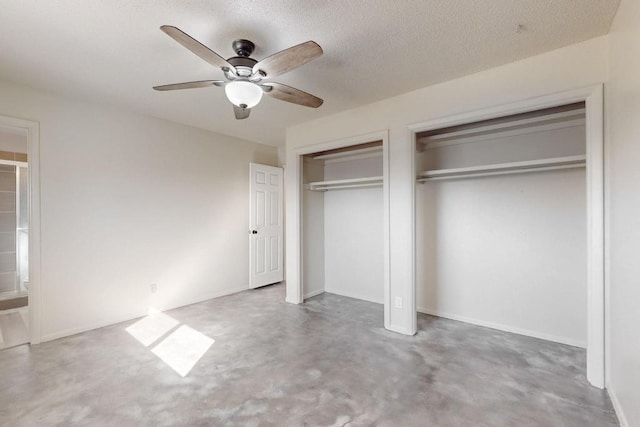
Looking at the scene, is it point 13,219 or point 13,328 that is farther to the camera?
point 13,219

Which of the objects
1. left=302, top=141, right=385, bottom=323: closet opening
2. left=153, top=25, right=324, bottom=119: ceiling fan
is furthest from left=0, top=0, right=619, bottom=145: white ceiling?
left=302, top=141, right=385, bottom=323: closet opening

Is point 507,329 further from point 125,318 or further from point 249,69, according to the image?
point 125,318

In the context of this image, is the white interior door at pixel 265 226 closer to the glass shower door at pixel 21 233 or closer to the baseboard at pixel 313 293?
the baseboard at pixel 313 293

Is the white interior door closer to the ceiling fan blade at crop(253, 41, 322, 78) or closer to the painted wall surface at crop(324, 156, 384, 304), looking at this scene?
the painted wall surface at crop(324, 156, 384, 304)

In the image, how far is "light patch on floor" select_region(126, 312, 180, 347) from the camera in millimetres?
3008

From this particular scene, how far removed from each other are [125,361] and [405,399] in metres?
2.30

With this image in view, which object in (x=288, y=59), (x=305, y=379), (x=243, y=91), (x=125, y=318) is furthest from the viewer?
(x=125, y=318)

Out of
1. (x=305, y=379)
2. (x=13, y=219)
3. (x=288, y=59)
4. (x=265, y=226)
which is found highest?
(x=288, y=59)

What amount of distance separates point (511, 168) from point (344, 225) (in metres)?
2.28

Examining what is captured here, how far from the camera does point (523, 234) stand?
3064mm

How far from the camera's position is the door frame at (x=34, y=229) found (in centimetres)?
285

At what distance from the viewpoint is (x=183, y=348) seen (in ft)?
9.14

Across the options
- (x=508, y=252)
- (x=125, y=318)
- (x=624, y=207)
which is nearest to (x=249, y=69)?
(x=624, y=207)

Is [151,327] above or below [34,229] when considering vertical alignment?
below
